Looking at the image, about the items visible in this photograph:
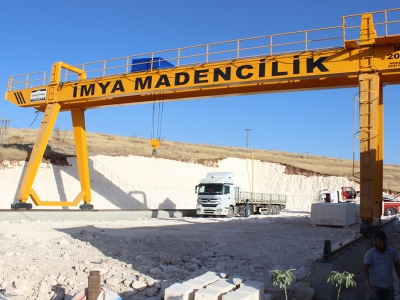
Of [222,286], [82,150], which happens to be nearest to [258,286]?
[222,286]

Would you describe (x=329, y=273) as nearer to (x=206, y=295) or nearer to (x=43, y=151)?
(x=206, y=295)

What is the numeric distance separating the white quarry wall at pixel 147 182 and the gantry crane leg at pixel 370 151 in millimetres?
20688

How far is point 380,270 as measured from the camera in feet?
17.6

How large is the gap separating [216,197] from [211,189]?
2.55 feet

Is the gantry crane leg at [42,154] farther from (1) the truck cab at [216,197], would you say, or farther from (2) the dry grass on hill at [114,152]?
(1) the truck cab at [216,197]

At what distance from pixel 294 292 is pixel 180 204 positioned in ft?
97.4

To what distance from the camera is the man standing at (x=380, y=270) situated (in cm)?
534

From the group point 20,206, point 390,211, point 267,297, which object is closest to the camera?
point 267,297

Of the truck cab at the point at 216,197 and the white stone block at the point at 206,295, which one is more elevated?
the truck cab at the point at 216,197

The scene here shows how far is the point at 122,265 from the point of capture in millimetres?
9062

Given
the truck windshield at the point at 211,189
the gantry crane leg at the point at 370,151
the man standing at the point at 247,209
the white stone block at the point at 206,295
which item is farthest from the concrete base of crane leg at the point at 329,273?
the man standing at the point at 247,209

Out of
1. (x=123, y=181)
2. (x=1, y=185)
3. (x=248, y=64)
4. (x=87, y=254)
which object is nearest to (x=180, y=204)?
(x=123, y=181)

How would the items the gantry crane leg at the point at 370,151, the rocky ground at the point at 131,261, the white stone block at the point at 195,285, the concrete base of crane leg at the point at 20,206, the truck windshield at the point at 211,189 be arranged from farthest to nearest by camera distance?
the truck windshield at the point at 211,189
the concrete base of crane leg at the point at 20,206
the gantry crane leg at the point at 370,151
the rocky ground at the point at 131,261
the white stone block at the point at 195,285

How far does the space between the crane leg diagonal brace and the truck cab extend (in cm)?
745
